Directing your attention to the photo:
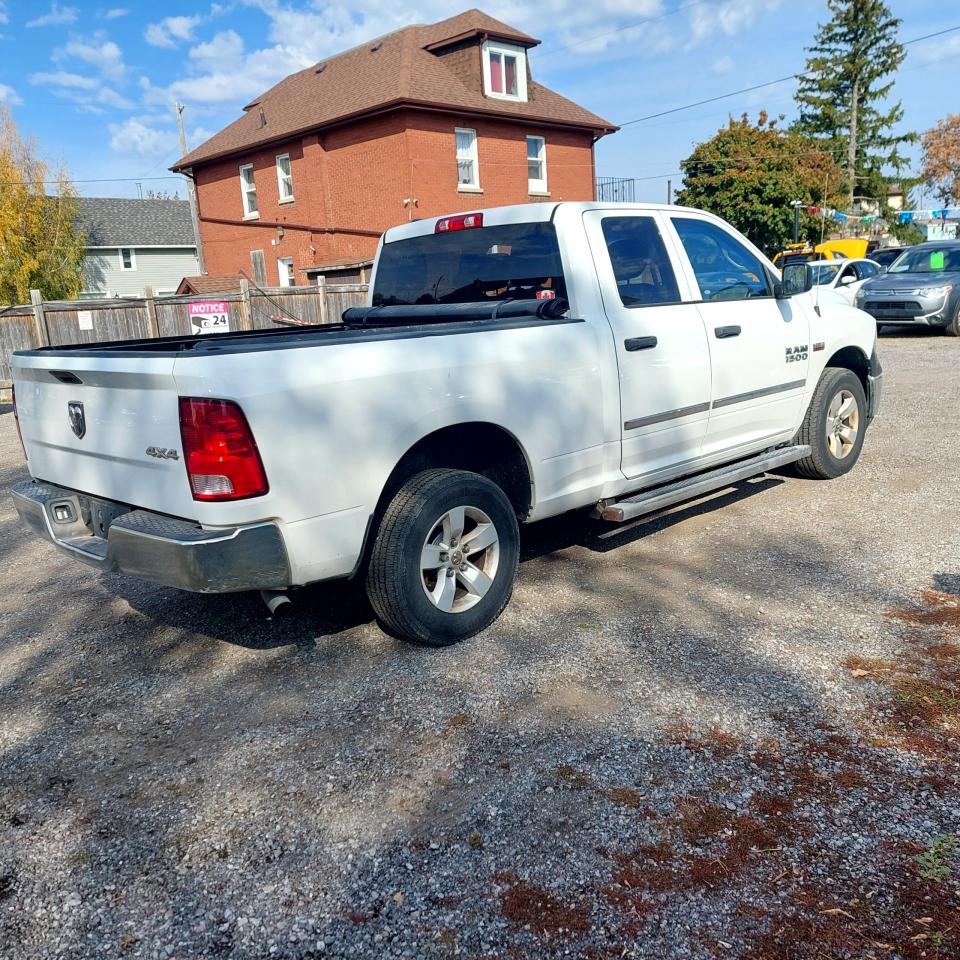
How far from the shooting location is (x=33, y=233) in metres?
38.8

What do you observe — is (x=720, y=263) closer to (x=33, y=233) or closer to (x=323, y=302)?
(x=323, y=302)

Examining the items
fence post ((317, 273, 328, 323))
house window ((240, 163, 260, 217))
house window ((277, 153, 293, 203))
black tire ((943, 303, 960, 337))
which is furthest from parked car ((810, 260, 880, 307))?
house window ((240, 163, 260, 217))

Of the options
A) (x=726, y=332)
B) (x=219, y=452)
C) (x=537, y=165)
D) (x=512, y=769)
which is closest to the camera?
(x=512, y=769)

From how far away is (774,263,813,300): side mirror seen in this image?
5.73 metres

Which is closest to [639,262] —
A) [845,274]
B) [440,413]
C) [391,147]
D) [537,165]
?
[440,413]

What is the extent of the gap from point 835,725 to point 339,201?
26.5 meters

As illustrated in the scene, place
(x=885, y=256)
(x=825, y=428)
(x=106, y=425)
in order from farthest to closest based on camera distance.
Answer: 1. (x=885, y=256)
2. (x=825, y=428)
3. (x=106, y=425)

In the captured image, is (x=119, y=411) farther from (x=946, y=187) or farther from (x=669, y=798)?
(x=946, y=187)

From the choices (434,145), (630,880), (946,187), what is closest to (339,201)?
(434,145)

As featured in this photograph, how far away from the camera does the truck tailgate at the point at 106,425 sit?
3398 millimetres

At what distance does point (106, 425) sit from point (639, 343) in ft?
8.79

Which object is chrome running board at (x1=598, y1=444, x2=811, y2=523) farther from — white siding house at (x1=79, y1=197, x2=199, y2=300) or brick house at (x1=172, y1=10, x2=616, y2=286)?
white siding house at (x1=79, y1=197, x2=199, y2=300)

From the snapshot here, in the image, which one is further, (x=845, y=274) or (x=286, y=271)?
(x=286, y=271)

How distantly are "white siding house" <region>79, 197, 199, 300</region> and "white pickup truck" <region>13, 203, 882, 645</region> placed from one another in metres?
44.0
